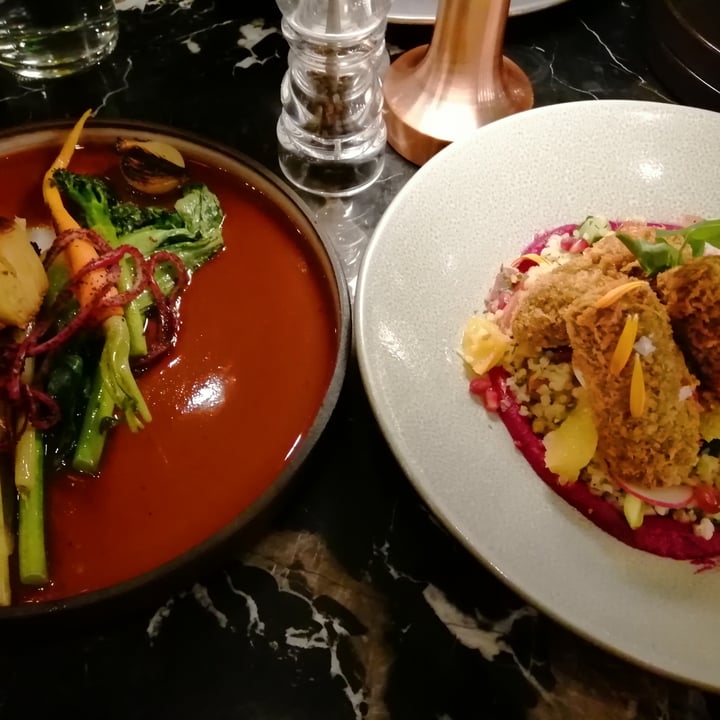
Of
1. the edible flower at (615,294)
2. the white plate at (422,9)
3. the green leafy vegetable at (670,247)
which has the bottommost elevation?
the edible flower at (615,294)

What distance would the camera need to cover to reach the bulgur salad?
31.6 inches

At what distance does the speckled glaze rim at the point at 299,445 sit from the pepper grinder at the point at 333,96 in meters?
0.14

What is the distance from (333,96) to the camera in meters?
1.12

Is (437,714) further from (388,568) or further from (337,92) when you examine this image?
(337,92)

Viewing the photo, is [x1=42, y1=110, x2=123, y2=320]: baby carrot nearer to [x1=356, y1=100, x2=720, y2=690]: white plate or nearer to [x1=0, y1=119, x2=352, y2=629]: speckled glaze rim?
[x1=0, y1=119, x2=352, y2=629]: speckled glaze rim

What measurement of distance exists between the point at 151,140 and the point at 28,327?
327 millimetres

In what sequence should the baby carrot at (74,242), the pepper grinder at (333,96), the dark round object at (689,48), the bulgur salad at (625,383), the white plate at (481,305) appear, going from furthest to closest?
1. the dark round object at (689,48)
2. the pepper grinder at (333,96)
3. the baby carrot at (74,242)
4. the bulgur salad at (625,383)
5. the white plate at (481,305)

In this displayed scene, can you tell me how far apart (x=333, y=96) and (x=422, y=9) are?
34 centimetres

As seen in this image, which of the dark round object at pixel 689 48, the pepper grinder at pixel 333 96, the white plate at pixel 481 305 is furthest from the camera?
the dark round object at pixel 689 48

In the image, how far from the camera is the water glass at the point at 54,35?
1.22 m

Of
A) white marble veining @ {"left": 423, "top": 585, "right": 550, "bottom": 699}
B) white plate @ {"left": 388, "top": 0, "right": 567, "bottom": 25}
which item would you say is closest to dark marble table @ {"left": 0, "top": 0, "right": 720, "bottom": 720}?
white marble veining @ {"left": 423, "top": 585, "right": 550, "bottom": 699}

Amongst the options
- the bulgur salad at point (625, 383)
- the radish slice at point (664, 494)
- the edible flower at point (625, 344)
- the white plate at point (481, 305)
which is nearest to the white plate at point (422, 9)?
the white plate at point (481, 305)

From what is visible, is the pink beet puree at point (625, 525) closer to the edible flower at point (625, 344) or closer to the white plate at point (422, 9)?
the edible flower at point (625, 344)

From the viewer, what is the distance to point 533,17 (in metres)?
1.45
